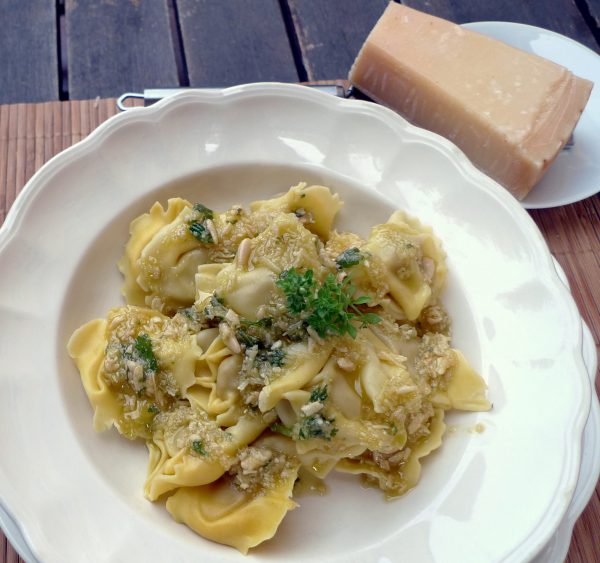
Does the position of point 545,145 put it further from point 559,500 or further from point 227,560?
point 227,560

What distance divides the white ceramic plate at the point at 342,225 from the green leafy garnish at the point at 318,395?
51 centimetres

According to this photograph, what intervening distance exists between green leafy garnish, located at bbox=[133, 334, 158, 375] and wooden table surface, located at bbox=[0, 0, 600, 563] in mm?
1797

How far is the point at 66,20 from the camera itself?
520cm

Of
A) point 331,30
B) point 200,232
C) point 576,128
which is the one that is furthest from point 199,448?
point 331,30

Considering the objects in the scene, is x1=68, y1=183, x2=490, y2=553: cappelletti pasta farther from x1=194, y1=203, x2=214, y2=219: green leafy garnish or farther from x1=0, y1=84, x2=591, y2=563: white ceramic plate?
x1=0, y1=84, x2=591, y2=563: white ceramic plate

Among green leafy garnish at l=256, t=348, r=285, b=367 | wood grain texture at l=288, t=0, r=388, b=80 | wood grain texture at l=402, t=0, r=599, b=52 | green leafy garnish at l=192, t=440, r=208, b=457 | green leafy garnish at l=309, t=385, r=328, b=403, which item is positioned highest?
wood grain texture at l=402, t=0, r=599, b=52

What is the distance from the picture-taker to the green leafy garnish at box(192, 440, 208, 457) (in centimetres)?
311

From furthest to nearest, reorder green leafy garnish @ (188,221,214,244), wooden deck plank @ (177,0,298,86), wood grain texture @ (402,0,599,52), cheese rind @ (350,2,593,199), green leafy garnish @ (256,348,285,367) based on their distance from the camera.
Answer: wood grain texture @ (402,0,599,52) < wooden deck plank @ (177,0,298,86) < cheese rind @ (350,2,593,199) < green leafy garnish @ (188,221,214,244) < green leafy garnish @ (256,348,285,367)

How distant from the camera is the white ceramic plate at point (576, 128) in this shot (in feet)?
14.5

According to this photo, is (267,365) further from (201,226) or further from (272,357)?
(201,226)

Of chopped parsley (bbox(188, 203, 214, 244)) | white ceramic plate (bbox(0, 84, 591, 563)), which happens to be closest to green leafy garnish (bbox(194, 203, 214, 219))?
chopped parsley (bbox(188, 203, 214, 244))

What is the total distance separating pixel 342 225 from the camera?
13.3 ft

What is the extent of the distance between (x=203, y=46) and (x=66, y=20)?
1144 mm

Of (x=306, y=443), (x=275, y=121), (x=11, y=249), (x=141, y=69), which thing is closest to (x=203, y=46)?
(x=141, y=69)
